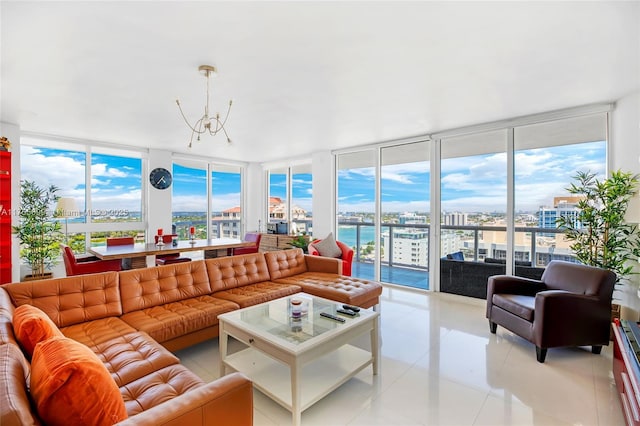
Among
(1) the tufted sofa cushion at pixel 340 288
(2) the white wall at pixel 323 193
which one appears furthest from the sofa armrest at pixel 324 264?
(2) the white wall at pixel 323 193

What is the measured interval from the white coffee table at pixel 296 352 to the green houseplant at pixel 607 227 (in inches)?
Answer: 104

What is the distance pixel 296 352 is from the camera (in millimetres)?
1826

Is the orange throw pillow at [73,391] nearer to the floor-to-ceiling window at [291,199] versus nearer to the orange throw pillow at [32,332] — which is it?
the orange throw pillow at [32,332]

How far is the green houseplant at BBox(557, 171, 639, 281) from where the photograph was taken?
3022mm

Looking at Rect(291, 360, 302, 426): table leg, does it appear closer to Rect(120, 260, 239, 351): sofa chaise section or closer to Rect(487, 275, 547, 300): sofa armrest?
Rect(120, 260, 239, 351): sofa chaise section

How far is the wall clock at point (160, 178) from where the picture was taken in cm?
623

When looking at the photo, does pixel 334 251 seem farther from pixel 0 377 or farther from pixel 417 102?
pixel 0 377

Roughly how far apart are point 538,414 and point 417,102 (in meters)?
3.06

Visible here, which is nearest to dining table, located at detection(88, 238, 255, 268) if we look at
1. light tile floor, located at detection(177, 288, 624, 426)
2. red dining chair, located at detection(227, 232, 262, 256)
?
red dining chair, located at detection(227, 232, 262, 256)

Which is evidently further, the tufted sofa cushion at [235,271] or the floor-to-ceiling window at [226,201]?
the floor-to-ceiling window at [226,201]

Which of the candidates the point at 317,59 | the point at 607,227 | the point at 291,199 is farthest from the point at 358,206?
the point at 317,59

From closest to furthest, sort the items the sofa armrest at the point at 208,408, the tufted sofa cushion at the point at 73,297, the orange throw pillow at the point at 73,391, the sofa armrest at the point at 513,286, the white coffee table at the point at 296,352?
the orange throw pillow at the point at 73,391 → the sofa armrest at the point at 208,408 → the white coffee table at the point at 296,352 → the tufted sofa cushion at the point at 73,297 → the sofa armrest at the point at 513,286

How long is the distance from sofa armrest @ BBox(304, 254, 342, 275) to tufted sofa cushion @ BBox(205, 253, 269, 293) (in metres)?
0.77

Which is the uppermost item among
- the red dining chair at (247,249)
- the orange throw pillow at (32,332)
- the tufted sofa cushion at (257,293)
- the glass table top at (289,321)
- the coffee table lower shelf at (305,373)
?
the orange throw pillow at (32,332)
